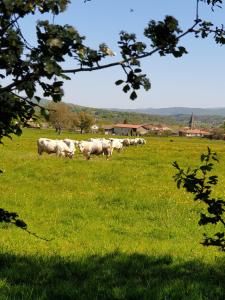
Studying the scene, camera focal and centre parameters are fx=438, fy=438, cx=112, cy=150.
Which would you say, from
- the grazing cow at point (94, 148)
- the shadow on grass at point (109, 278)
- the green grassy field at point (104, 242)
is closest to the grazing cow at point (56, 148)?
the grazing cow at point (94, 148)

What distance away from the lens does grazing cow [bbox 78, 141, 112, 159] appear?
130 ft

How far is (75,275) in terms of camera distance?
8.69 metres

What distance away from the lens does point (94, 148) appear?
41.4 metres

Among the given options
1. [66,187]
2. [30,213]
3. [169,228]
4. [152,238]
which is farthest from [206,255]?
[66,187]

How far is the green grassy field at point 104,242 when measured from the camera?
788cm

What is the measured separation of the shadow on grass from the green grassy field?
0.06 ft

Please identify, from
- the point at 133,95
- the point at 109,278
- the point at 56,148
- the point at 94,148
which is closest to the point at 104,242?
the point at 109,278

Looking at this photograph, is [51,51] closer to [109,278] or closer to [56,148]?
[109,278]

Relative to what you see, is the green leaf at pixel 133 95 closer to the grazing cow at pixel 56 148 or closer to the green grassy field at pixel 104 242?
the green grassy field at pixel 104 242

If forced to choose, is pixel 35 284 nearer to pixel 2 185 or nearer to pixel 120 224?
pixel 120 224

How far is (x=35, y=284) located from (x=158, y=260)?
323cm

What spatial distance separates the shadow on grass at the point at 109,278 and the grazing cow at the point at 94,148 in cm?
2950

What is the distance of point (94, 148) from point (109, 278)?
33037mm

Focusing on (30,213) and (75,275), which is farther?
(30,213)
